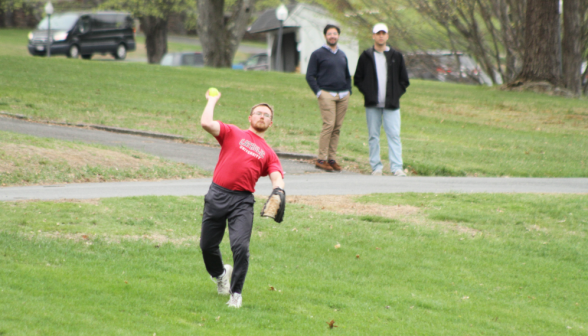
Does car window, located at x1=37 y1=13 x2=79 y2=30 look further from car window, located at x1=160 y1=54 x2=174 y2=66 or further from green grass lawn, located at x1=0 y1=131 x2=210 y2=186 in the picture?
green grass lawn, located at x1=0 y1=131 x2=210 y2=186

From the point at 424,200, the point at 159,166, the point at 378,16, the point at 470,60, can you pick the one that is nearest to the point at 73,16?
the point at 378,16

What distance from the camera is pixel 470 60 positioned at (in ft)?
107

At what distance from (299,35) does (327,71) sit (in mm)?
28246

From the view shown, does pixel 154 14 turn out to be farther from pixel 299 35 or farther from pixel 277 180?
pixel 277 180

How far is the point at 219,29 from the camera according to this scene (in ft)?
88.7

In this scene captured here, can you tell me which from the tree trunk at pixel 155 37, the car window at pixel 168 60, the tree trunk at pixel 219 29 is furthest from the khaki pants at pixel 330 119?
the tree trunk at pixel 155 37

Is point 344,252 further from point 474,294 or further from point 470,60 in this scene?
point 470,60

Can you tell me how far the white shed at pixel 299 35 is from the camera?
3756cm

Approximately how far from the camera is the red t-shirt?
5059 millimetres

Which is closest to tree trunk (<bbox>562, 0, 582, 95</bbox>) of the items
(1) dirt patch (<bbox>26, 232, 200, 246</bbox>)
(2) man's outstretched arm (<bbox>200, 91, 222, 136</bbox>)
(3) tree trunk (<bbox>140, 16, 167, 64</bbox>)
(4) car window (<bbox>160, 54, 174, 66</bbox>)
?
(4) car window (<bbox>160, 54, 174, 66</bbox>)

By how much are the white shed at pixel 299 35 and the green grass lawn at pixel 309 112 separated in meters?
14.2

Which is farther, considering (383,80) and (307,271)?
(383,80)

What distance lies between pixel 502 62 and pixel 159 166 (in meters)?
21.6

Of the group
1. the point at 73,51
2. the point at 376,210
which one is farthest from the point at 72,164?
the point at 73,51
